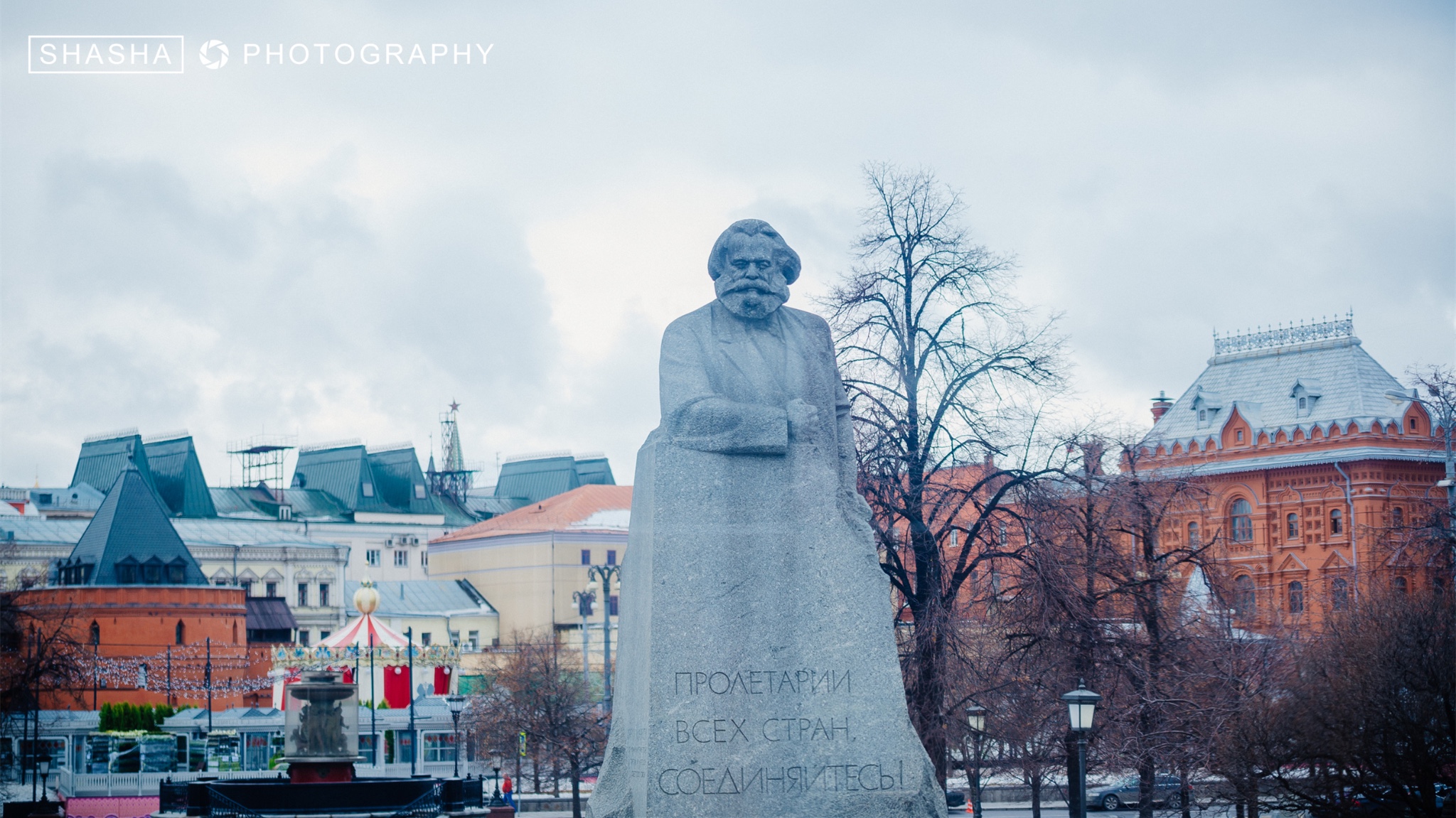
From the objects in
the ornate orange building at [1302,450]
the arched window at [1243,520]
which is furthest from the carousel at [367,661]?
the arched window at [1243,520]

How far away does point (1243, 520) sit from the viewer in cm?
8431

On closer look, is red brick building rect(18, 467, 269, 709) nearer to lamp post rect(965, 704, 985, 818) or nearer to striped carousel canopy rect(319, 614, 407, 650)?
striped carousel canopy rect(319, 614, 407, 650)

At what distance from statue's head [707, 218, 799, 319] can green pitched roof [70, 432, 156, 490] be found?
11470cm

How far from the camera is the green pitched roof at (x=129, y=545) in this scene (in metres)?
85.2

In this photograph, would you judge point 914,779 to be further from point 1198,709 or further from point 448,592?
point 448,592

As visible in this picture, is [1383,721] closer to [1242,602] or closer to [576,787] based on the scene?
[1242,602]

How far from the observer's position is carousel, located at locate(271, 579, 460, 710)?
6419 cm

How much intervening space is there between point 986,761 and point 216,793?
17488 millimetres

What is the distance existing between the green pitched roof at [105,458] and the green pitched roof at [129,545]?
1315 inches

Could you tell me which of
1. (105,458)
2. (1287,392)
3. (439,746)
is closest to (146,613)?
(439,746)

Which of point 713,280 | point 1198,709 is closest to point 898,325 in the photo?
point 1198,709

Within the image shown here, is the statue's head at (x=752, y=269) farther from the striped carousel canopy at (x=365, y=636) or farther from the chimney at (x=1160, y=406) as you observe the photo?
the chimney at (x=1160, y=406)

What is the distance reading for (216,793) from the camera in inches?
1236

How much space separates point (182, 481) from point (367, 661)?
2152 inches
